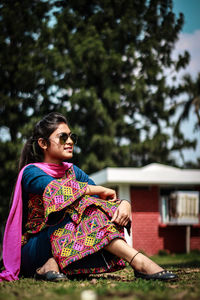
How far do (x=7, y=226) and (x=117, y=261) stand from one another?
0.95 metres

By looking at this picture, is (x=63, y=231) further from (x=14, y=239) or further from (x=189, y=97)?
(x=189, y=97)

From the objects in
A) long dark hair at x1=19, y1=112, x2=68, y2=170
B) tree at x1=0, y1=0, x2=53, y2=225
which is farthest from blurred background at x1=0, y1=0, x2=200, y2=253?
long dark hair at x1=19, y1=112, x2=68, y2=170

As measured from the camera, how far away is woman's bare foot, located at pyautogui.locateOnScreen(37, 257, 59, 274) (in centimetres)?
260

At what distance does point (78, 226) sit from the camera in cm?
266

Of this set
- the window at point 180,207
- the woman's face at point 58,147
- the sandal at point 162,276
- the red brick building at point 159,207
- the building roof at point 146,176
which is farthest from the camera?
the window at point 180,207

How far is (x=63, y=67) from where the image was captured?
1673 centimetres

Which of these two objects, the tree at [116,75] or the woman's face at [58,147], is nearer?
the woman's face at [58,147]

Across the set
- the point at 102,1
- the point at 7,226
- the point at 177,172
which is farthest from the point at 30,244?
the point at 102,1

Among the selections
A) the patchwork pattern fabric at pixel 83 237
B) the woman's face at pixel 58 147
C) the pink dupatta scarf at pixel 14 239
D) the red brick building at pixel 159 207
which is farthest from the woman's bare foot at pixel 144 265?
the red brick building at pixel 159 207

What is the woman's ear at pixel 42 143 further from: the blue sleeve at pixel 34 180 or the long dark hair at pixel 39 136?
the blue sleeve at pixel 34 180

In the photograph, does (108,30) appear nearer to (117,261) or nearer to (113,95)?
(113,95)

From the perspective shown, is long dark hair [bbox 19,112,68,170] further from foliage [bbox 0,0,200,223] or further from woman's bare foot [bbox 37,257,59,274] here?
foliage [bbox 0,0,200,223]

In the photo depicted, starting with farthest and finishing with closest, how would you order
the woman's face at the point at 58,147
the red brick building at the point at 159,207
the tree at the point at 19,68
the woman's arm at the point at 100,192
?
the tree at the point at 19,68, the red brick building at the point at 159,207, the woman's face at the point at 58,147, the woman's arm at the point at 100,192

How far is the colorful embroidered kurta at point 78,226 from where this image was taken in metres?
2.57
